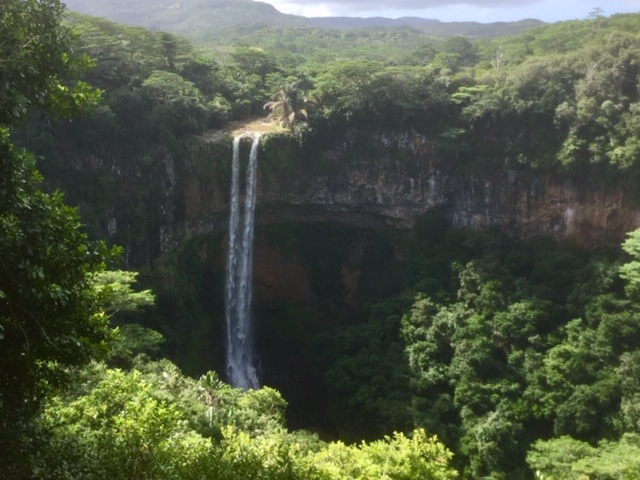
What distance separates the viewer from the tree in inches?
165

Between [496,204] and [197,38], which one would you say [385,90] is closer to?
[496,204]

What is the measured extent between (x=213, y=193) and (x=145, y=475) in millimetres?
16843

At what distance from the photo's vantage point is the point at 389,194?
22.8 meters

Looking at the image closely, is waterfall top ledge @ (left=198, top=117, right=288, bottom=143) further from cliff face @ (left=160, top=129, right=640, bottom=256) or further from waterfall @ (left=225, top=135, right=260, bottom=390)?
cliff face @ (left=160, top=129, right=640, bottom=256)

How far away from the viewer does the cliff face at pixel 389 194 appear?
64.5ft

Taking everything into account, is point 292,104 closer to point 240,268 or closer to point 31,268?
point 240,268

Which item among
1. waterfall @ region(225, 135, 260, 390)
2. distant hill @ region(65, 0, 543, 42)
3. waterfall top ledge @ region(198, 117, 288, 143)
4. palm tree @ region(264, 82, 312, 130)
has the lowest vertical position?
waterfall @ region(225, 135, 260, 390)

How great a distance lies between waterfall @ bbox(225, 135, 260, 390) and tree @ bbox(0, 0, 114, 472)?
53.1ft

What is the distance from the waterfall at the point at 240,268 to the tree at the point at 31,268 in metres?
16.2

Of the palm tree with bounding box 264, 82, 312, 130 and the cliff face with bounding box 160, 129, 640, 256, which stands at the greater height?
the palm tree with bounding box 264, 82, 312, 130

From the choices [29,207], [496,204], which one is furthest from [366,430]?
[29,207]

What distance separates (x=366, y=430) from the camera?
16125mm

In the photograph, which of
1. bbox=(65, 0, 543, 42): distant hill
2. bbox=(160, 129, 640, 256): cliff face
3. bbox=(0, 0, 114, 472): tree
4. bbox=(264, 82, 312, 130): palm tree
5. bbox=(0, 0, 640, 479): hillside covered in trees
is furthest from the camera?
bbox=(65, 0, 543, 42): distant hill

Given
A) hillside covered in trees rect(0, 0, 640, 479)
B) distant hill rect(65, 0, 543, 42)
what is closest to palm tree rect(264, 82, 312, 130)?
hillside covered in trees rect(0, 0, 640, 479)
